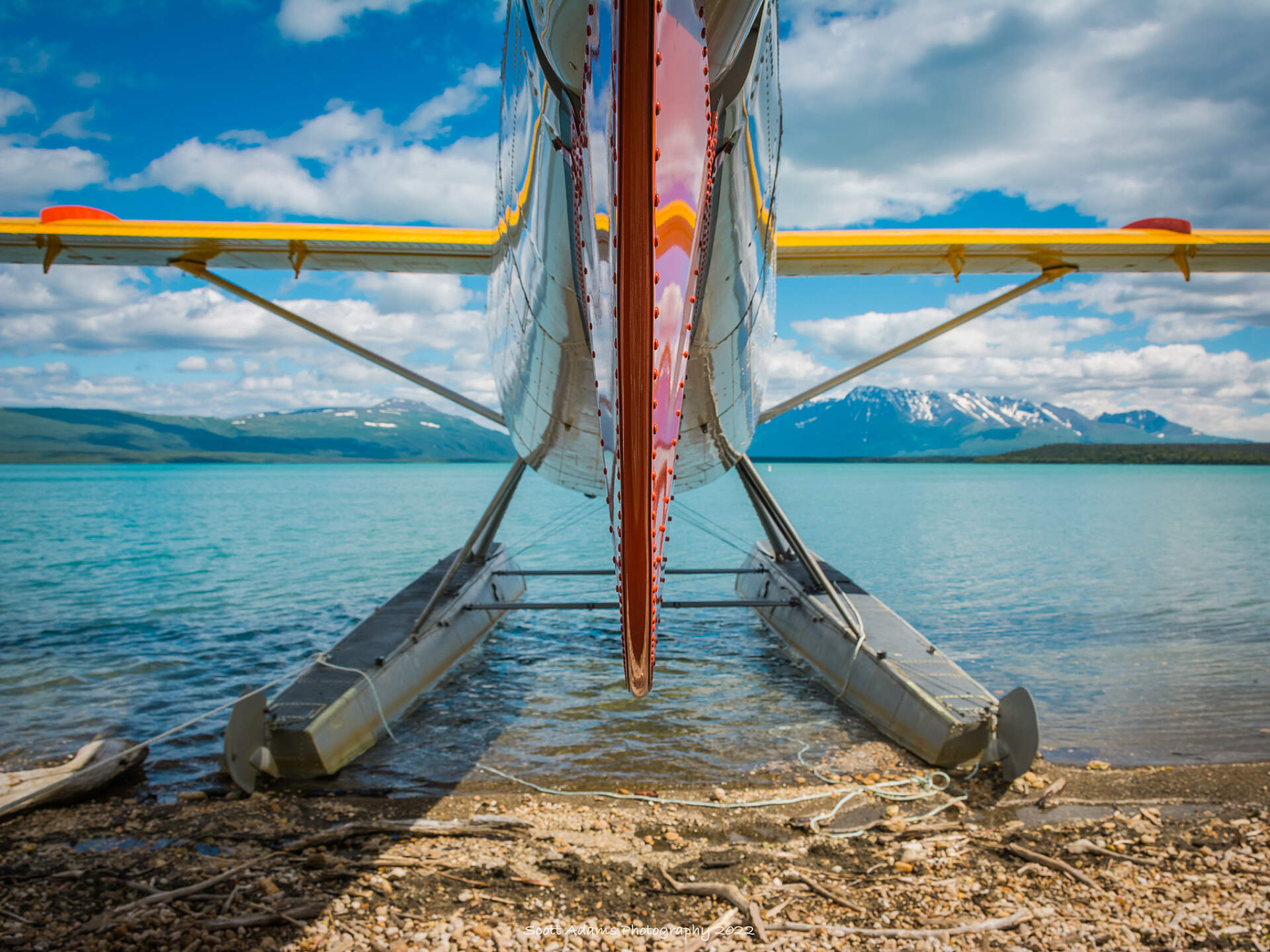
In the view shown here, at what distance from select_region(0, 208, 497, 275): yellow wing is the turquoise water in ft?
13.4

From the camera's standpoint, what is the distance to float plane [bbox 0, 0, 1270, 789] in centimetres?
244

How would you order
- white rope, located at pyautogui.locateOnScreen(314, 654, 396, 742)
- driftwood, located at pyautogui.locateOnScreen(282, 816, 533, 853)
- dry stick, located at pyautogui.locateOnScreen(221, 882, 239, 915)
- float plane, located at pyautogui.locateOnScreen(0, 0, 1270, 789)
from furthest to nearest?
white rope, located at pyautogui.locateOnScreen(314, 654, 396, 742), driftwood, located at pyautogui.locateOnScreen(282, 816, 533, 853), dry stick, located at pyautogui.locateOnScreen(221, 882, 239, 915), float plane, located at pyautogui.locateOnScreen(0, 0, 1270, 789)

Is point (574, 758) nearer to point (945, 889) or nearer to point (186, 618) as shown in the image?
point (945, 889)

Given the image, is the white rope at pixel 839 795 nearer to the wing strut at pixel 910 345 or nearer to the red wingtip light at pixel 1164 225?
the wing strut at pixel 910 345

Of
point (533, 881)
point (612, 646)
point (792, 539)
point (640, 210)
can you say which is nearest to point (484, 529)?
point (612, 646)

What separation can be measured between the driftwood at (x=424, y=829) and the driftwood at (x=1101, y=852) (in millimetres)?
2757

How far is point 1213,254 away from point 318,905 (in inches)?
338

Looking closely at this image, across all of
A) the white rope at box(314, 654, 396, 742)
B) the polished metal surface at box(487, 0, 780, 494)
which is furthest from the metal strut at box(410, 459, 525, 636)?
the polished metal surface at box(487, 0, 780, 494)

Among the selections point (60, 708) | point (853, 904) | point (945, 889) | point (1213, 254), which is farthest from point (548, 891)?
point (1213, 254)

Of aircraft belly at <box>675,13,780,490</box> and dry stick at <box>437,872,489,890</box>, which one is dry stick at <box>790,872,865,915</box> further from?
aircraft belly at <box>675,13,780,490</box>

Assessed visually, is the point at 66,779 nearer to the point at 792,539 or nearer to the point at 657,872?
the point at 657,872

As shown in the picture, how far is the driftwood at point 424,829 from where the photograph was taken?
3777 mm

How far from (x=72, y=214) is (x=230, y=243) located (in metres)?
1.59

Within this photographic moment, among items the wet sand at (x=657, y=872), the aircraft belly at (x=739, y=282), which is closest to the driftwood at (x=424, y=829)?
the wet sand at (x=657, y=872)
